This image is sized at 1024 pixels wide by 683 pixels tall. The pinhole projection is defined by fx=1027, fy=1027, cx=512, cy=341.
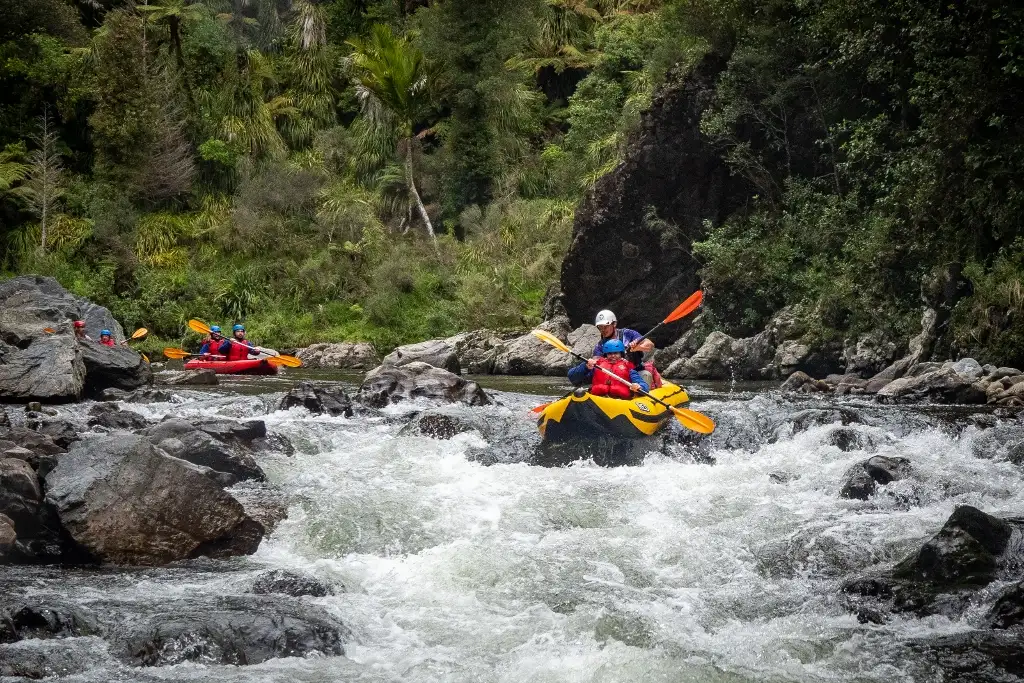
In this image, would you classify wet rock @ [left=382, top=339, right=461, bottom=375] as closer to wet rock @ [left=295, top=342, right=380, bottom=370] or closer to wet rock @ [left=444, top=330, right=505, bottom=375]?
wet rock @ [left=444, top=330, right=505, bottom=375]

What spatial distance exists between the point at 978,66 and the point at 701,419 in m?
6.97

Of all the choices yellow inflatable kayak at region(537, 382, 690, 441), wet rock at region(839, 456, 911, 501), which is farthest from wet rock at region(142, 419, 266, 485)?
wet rock at region(839, 456, 911, 501)

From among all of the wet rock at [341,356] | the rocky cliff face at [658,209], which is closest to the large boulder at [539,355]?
the rocky cliff face at [658,209]

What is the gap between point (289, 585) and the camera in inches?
232

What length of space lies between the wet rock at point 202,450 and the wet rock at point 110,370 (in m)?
6.90

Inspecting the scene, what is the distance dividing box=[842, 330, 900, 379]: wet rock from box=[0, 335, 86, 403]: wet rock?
35.6ft

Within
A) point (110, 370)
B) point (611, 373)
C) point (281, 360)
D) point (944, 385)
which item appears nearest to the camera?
point (611, 373)

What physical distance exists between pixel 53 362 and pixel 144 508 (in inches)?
308

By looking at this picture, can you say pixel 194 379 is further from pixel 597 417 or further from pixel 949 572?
pixel 949 572

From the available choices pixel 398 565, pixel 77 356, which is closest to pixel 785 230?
pixel 77 356

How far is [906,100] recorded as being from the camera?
54.9 feet

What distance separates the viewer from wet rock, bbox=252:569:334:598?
5.85 metres

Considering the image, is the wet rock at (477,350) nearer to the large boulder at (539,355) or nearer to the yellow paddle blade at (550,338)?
the large boulder at (539,355)

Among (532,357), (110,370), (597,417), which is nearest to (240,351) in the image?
(110,370)
